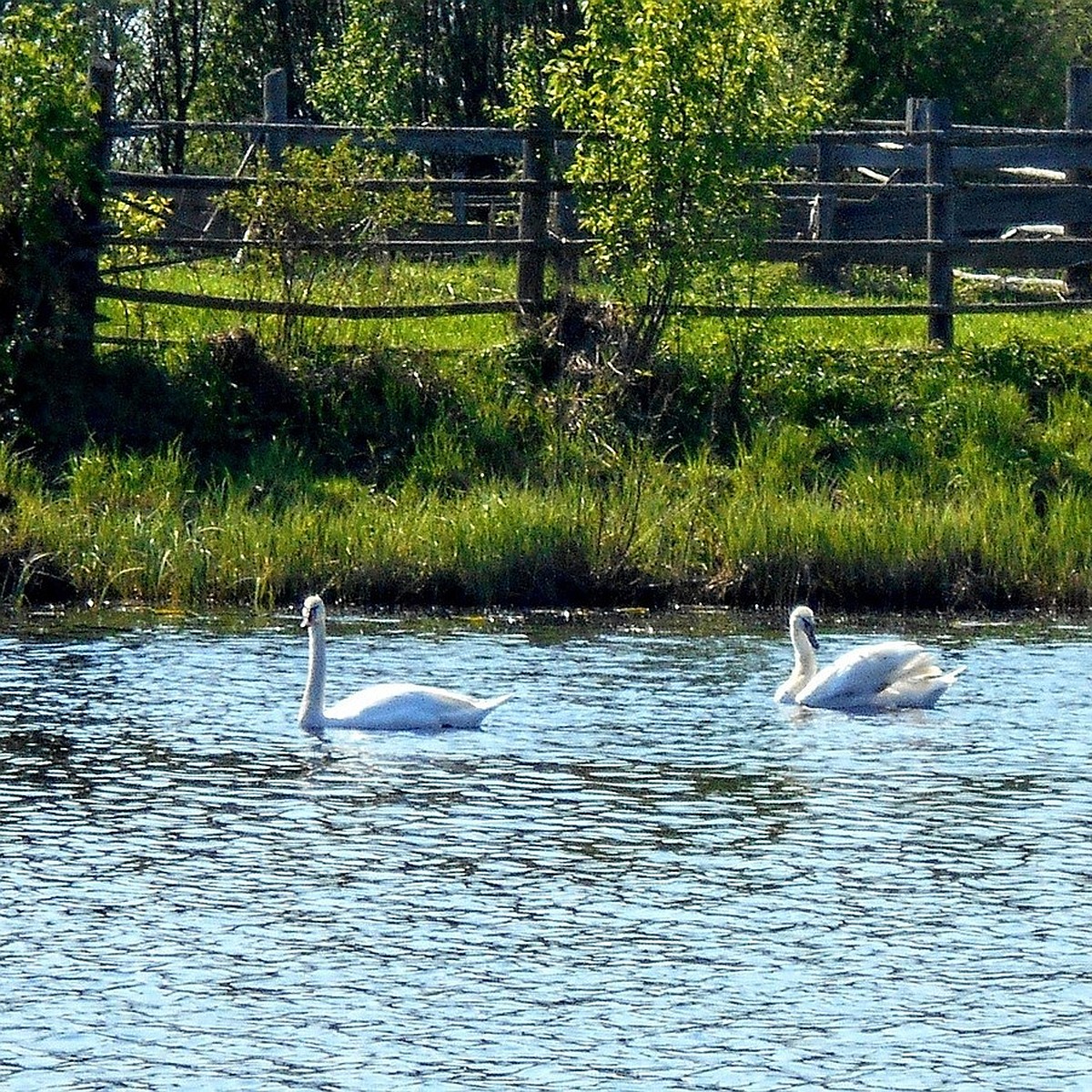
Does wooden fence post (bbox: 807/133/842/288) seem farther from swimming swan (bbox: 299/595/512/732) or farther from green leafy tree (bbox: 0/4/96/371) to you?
swimming swan (bbox: 299/595/512/732)

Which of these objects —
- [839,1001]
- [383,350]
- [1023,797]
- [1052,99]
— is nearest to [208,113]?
[1052,99]

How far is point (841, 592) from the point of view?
17.2 meters

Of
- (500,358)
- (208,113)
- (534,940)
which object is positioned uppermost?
(208,113)

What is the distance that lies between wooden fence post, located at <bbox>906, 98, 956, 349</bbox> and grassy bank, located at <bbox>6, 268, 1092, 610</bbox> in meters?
0.38

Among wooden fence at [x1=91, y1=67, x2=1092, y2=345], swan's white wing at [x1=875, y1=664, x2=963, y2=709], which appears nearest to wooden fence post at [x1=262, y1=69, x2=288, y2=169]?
wooden fence at [x1=91, y1=67, x2=1092, y2=345]

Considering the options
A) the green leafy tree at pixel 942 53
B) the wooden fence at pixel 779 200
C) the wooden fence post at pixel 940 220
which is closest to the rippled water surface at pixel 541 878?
the wooden fence at pixel 779 200

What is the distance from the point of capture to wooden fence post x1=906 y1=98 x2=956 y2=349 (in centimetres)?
2106

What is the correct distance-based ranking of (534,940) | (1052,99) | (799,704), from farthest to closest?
(1052,99) < (799,704) < (534,940)

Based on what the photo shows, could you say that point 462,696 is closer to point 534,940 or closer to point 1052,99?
point 534,940

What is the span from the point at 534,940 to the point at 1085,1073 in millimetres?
2249

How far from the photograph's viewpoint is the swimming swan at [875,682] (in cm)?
1367

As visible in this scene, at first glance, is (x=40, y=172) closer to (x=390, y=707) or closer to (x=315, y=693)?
(x=315, y=693)

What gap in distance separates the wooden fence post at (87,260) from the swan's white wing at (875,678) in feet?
26.4

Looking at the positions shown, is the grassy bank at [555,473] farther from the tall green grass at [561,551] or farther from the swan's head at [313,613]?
the swan's head at [313,613]
